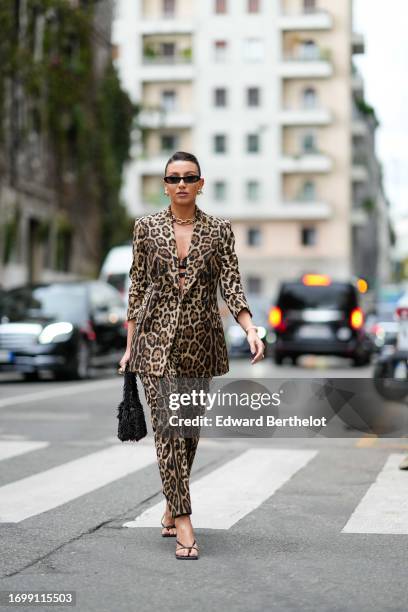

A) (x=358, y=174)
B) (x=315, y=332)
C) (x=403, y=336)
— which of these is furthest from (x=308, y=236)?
(x=403, y=336)

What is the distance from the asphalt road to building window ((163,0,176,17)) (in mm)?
70042

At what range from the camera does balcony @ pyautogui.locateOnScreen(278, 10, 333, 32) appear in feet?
252

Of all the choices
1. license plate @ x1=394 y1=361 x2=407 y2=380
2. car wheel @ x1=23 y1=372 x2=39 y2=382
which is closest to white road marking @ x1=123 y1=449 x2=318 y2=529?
license plate @ x1=394 y1=361 x2=407 y2=380

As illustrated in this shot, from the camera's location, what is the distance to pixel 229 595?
16.9ft

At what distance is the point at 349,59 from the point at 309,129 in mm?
4851

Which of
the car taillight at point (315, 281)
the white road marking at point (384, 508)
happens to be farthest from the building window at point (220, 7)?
the white road marking at point (384, 508)

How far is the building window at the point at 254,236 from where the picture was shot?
79856 mm

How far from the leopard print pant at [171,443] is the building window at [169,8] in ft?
248

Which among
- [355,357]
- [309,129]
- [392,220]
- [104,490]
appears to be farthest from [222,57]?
[392,220]

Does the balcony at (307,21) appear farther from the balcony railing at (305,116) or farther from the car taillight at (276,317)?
the car taillight at (276,317)

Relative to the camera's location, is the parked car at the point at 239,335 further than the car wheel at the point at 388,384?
Yes

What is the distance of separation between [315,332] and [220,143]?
52800 mm

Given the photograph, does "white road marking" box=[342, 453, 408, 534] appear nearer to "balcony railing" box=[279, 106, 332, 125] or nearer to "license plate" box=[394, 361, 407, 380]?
"license plate" box=[394, 361, 407, 380]

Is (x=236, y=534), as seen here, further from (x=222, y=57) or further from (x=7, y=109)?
(x=222, y=57)
